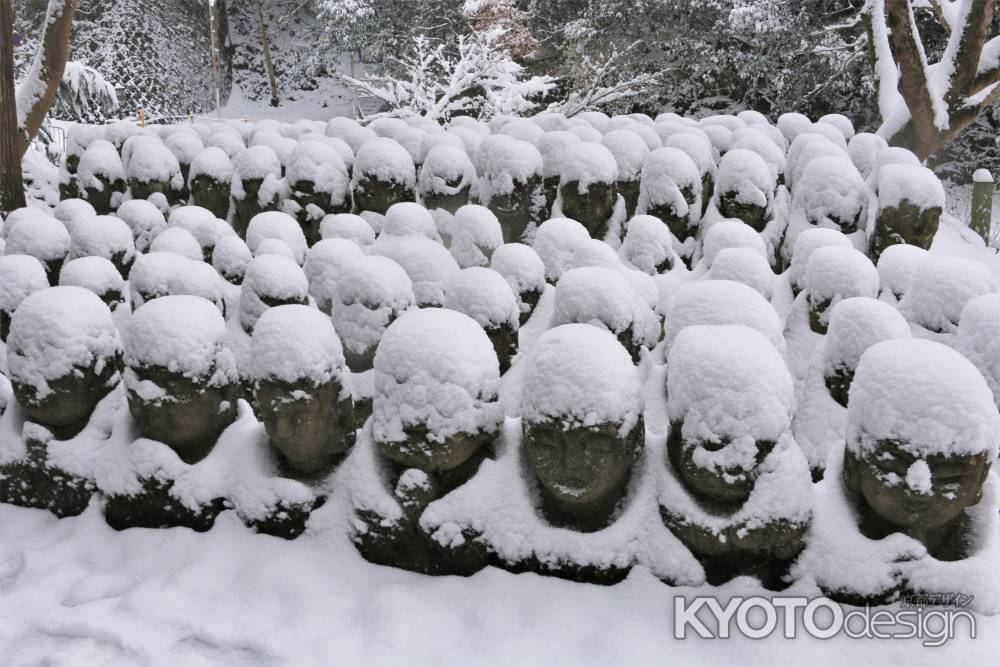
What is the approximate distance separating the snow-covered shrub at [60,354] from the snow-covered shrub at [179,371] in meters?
0.19

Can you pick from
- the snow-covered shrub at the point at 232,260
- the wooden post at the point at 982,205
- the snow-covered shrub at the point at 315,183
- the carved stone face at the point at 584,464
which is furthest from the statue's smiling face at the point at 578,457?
the wooden post at the point at 982,205

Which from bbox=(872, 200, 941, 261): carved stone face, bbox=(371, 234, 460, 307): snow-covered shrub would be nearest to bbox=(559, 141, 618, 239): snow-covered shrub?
bbox=(371, 234, 460, 307): snow-covered shrub

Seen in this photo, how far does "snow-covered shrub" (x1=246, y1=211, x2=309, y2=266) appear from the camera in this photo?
3.40 metres

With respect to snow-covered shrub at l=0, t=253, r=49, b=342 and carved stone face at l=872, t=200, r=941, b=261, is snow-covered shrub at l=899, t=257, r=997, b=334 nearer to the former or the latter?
carved stone face at l=872, t=200, r=941, b=261

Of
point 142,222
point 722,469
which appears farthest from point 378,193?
point 722,469

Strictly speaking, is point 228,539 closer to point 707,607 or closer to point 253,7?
point 707,607

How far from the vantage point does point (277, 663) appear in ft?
5.59

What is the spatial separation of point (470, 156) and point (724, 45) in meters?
12.4

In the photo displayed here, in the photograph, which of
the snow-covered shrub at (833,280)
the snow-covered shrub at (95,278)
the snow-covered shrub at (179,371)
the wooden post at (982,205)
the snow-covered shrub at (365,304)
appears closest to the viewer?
the snow-covered shrub at (179,371)

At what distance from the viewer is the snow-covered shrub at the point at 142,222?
12.7 ft

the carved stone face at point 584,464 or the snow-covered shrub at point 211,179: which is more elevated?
the snow-covered shrub at point 211,179

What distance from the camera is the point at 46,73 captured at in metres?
5.29

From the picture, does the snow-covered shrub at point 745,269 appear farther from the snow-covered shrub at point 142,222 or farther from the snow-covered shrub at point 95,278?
the snow-covered shrub at point 142,222

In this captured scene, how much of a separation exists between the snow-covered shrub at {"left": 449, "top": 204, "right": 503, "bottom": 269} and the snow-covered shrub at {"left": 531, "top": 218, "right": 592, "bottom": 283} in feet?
0.73
